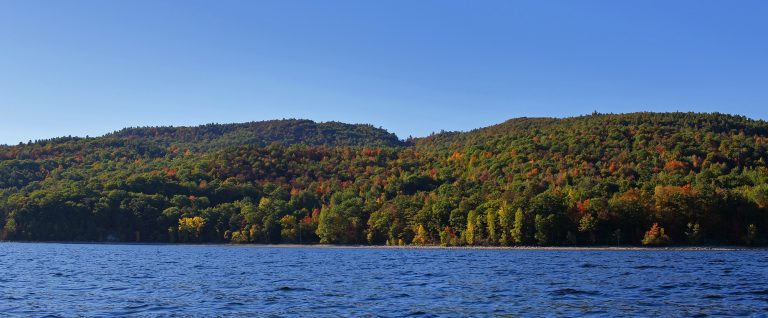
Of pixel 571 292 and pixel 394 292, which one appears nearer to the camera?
pixel 571 292

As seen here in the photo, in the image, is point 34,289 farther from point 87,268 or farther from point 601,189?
point 601,189

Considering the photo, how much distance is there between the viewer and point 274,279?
215ft

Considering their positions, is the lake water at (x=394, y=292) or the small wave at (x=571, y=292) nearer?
the lake water at (x=394, y=292)

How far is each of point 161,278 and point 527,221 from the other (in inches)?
3942

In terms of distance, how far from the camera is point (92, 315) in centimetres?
4044

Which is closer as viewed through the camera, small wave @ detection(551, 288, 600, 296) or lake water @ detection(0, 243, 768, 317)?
lake water @ detection(0, 243, 768, 317)

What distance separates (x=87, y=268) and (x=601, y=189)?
117 meters

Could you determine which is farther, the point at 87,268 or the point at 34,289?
the point at 87,268

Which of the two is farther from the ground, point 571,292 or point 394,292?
point 394,292

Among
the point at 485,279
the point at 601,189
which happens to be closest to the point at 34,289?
the point at 485,279

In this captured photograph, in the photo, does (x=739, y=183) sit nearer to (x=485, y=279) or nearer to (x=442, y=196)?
(x=442, y=196)

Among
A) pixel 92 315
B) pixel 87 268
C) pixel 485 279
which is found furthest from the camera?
pixel 87 268

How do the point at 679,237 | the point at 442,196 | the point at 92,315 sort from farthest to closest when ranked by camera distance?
the point at 442,196, the point at 679,237, the point at 92,315

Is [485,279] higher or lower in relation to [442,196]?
lower
